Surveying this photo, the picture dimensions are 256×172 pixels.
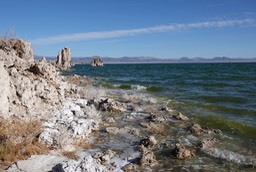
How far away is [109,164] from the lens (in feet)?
36.1

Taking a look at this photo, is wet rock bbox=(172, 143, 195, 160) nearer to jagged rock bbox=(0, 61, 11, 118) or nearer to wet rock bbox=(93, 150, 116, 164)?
wet rock bbox=(93, 150, 116, 164)

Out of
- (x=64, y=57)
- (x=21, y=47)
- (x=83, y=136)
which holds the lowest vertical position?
(x=83, y=136)

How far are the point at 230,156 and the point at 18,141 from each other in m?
7.44

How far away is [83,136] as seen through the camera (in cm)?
1358

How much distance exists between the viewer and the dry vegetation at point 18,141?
9992 mm

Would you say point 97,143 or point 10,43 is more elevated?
point 10,43

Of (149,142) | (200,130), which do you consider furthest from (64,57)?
(149,142)

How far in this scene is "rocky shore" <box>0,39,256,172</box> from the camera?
10383mm

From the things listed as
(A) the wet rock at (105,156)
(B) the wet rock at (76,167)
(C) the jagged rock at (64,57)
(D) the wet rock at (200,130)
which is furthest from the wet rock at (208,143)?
(C) the jagged rock at (64,57)

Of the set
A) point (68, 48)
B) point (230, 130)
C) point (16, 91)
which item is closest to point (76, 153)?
point (16, 91)

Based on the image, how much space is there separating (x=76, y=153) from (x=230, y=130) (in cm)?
843

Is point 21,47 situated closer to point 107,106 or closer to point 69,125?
point 107,106

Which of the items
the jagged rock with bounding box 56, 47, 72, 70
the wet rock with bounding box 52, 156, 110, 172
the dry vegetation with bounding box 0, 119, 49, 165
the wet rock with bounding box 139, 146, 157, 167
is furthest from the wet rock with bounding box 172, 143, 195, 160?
the jagged rock with bounding box 56, 47, 72, 70

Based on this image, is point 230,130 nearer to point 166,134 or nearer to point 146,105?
point 166,134
